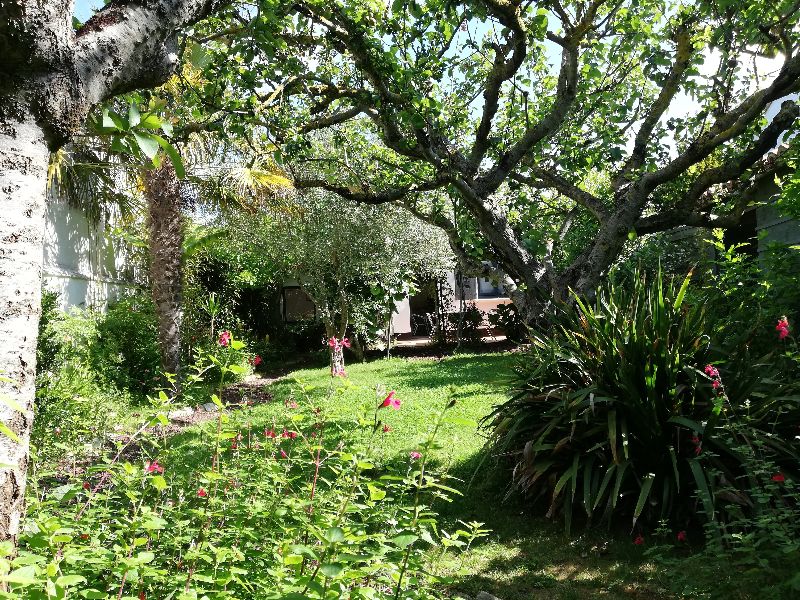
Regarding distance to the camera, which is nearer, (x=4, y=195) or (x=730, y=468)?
(x=4, y=195)

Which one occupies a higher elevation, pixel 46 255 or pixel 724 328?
pixel 46 255

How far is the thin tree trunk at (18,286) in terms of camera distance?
155 cm

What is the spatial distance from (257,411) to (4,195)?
8712 mm

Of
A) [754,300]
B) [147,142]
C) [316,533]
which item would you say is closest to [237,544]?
[316,533]

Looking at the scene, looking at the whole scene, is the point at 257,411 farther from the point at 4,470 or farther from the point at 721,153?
the point at 4,470

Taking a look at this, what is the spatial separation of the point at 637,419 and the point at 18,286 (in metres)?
4.41

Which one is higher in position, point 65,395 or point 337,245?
point 337,245

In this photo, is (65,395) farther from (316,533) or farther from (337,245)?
(337,245)

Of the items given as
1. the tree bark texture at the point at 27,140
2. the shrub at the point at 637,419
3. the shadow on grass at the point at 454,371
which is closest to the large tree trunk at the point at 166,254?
the shadow on grass at the point at 454,371

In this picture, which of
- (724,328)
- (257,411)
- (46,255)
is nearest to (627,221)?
(724,328)

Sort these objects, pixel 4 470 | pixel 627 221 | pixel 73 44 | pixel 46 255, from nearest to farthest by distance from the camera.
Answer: pixel 4 470 < pixel 73 44 < pixel 627 221 < pixel 46 255

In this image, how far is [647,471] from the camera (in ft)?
15.8

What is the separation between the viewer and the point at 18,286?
1604 mm

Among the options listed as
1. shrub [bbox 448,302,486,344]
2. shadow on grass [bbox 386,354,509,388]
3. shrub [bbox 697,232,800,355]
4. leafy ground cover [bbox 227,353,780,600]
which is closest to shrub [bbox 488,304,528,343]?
shrub [bbox 448,302,486,344]
